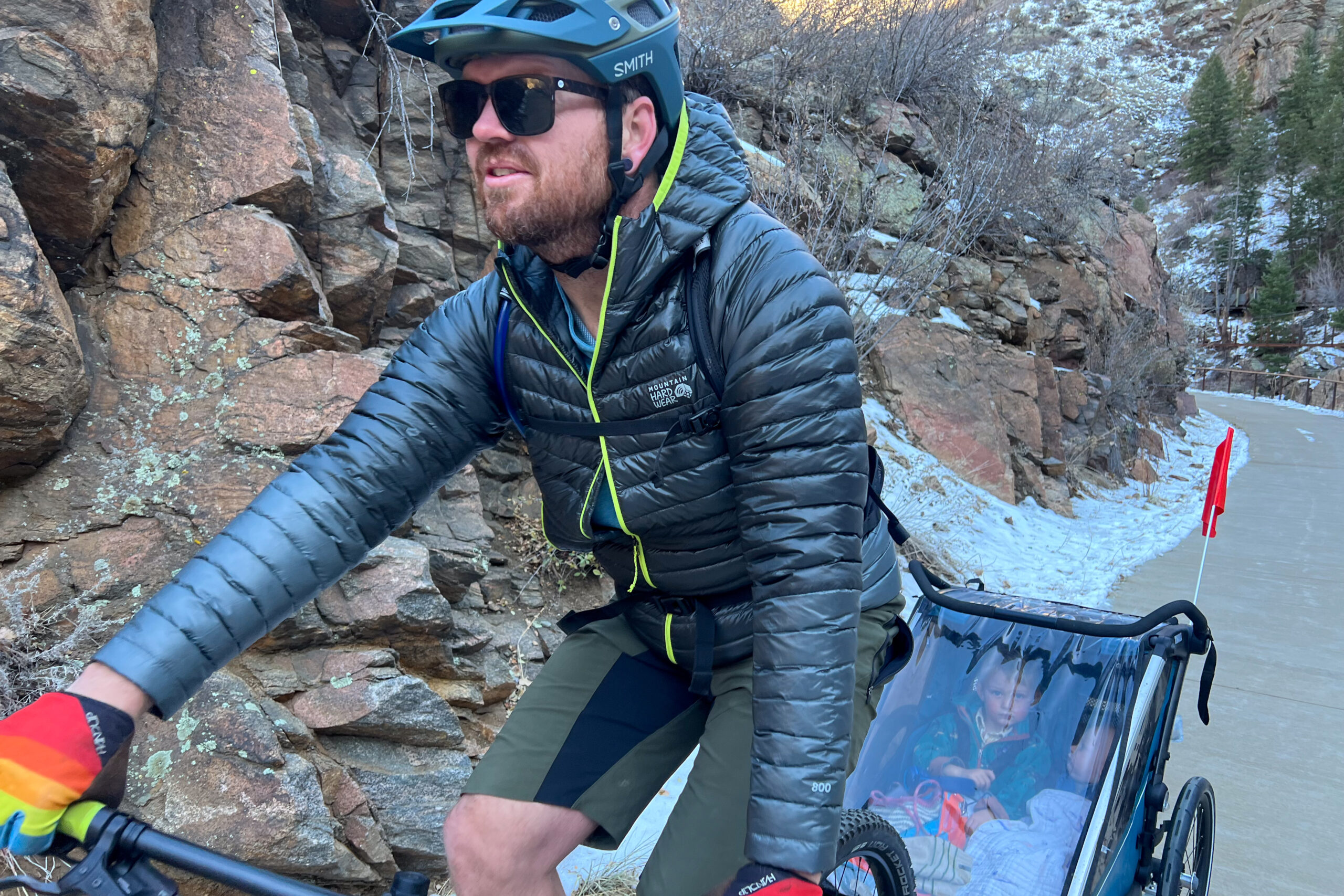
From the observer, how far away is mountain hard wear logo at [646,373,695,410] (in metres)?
1.59

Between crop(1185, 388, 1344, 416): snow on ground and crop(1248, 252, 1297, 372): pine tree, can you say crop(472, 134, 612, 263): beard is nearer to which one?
crop(1185, 388, 1344, 416): snow on ground

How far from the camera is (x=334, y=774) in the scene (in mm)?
2967

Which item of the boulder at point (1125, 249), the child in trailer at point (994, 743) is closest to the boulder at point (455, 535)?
the child in trailer at point (994, 743)

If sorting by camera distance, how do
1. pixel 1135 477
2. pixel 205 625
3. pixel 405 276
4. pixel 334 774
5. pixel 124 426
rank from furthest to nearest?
pixel 1135 477 < pixel 405 276 < pixel 124 426 < pixel 334 774 < pixel 205 625

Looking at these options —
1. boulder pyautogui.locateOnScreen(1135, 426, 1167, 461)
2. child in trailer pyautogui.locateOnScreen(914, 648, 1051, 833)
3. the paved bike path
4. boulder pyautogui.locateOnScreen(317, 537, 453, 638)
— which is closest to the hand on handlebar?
boulder pyautogui.locateOnScreen(317, 537, 453, 638)

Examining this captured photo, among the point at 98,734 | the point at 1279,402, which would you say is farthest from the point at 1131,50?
the point at 98,734

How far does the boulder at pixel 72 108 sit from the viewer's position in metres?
3.13

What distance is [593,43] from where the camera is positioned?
5.03 ft

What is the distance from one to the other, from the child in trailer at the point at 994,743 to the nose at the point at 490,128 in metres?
2.63

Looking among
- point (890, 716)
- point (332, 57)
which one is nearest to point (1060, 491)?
point (890, 716)

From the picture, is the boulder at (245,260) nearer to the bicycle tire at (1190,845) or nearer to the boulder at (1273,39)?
Result: the bicycle tire at (1190,845)

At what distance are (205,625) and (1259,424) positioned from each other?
80.0ft

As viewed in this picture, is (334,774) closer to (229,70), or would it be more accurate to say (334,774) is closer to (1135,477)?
(229,70)

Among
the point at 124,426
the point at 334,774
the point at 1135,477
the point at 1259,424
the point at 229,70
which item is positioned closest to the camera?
the point at 334,774
